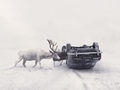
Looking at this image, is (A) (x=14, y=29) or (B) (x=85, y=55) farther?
(A) (x=14, y=29)

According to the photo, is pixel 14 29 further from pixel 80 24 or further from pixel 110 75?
pixel 110 75

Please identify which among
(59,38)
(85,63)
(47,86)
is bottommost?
(47,86)

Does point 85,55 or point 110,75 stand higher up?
point 85,55

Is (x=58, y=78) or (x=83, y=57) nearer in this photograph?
(x=58, y=78)

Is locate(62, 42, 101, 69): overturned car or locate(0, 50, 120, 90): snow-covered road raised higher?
locate(62, 42, 101, 69): overturned car

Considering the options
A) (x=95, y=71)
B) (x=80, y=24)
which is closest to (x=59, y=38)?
(x=80, y=24)

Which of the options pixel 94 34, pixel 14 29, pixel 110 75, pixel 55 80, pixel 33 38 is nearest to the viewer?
pixel 55 80

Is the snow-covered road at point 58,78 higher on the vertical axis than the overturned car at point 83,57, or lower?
lower

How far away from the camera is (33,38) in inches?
1631

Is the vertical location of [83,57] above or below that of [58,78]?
above

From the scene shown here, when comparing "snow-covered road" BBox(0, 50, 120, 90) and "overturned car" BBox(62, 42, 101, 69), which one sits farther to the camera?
"overturned car" BBox(62, 42, 101, 69)

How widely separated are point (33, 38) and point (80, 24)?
492 inches

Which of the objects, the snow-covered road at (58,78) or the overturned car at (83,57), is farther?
the overturned car at (83,57)

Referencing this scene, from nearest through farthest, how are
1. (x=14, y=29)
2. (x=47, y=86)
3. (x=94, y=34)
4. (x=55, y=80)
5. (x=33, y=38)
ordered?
(x=47, y=86)
(x=55, y=80)
(x=33, y=38)
(x=94, y=34)
(x=14, y=29)
